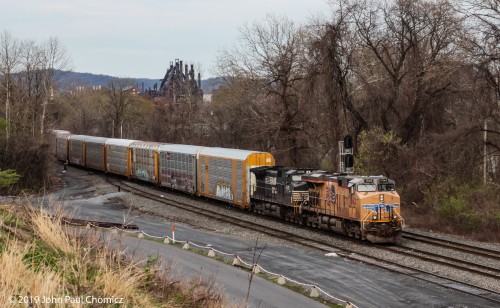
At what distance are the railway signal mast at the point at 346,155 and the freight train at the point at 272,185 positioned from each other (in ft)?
11.1

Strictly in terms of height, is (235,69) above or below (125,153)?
above

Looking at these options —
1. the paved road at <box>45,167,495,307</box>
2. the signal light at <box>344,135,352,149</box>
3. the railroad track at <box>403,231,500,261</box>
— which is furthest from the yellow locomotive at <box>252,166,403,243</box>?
the signal light at <box>344,135,352,149</box>

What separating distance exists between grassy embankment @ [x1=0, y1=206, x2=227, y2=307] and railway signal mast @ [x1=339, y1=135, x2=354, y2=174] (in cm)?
2069

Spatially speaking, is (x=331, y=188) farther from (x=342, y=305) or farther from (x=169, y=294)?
(x=169, y=294)

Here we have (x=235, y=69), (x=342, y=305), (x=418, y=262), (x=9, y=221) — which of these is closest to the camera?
(x=9, y=221)

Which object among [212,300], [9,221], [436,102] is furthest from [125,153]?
[212,300]

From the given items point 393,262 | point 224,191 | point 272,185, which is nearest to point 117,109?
point 224,191

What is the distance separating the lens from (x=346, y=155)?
105 feet

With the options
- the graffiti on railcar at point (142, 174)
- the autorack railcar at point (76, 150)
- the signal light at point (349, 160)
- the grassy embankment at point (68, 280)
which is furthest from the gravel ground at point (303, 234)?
the autorack railcar at point (76, 150)

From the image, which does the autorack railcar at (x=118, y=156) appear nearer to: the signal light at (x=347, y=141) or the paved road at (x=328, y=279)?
the signal light at (x=347, y=141)

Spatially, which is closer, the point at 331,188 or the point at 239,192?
the point at 331,188

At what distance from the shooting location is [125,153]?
5162cm

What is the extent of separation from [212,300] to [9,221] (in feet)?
17.9

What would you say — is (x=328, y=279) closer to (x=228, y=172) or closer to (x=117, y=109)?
(x=228, y=172)
